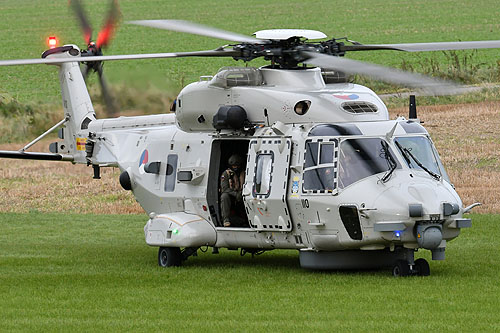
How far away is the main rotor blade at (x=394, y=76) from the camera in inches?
532

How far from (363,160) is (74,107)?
25.5ft

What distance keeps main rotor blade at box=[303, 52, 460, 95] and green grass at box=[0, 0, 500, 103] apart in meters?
26.5

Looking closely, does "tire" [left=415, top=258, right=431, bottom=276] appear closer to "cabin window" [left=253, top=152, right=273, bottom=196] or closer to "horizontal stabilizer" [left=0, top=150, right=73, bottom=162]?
"cabin window" [left=253, top=152, right=273, bottom=196]

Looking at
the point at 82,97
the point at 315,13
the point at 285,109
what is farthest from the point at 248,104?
the point at 315,13

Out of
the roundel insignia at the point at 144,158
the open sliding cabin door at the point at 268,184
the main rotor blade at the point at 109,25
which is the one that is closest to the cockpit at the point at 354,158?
the open sliding cabin door at the point at 268,184

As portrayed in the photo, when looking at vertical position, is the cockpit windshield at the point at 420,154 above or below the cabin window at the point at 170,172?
above

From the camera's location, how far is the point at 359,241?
15922mm

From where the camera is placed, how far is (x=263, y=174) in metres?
17.1

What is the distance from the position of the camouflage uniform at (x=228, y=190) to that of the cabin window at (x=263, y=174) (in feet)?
2.82

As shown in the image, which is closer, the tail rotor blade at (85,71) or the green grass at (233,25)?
the tail rotor blade at (85,71)

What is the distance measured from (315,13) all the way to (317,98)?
4546 cm

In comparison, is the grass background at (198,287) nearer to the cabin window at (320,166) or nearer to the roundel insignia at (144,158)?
the cabin window at (320,166)

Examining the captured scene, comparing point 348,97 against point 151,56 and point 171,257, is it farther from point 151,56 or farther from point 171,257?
point 171,257

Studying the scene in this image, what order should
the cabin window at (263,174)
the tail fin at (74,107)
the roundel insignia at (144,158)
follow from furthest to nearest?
the tail fin at (74,107)
the roundel insignia at (144,158)
the cabin window at (263,174)
